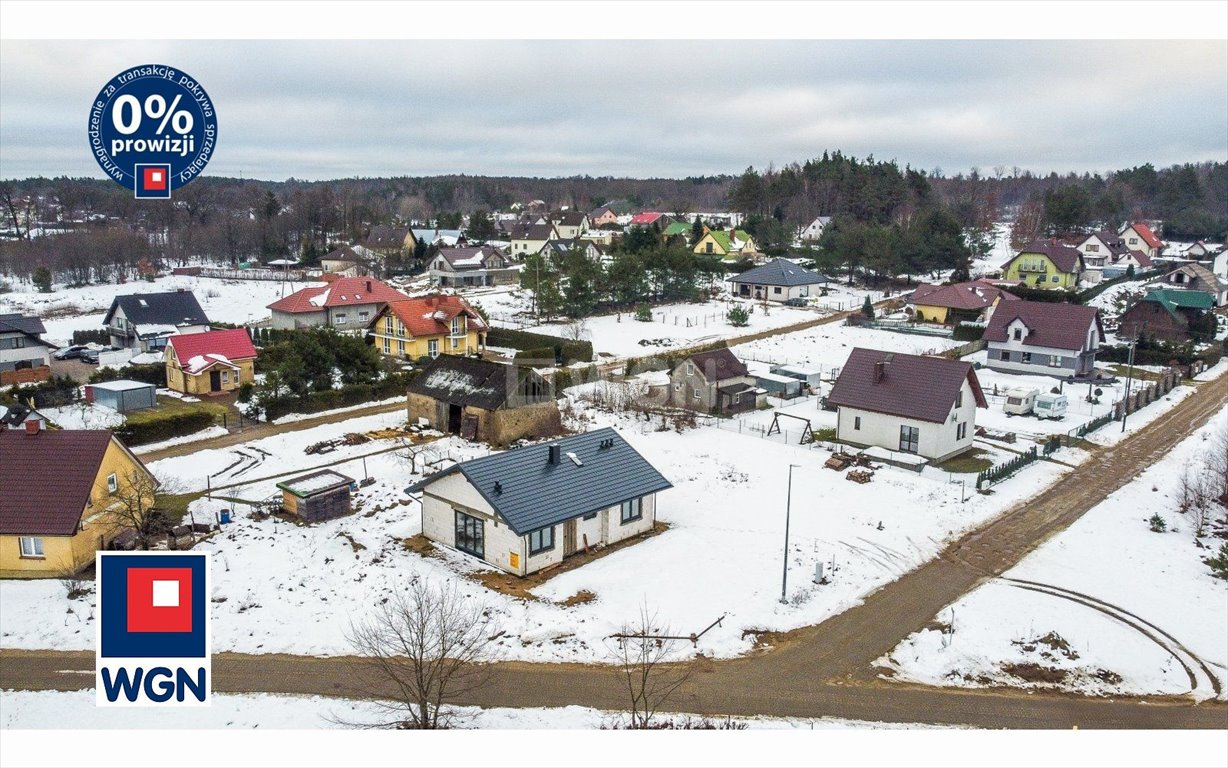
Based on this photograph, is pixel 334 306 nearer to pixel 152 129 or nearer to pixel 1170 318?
pixel 152 129

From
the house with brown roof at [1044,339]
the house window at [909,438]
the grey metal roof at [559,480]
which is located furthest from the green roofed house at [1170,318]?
the grey metal roof at [559,480]

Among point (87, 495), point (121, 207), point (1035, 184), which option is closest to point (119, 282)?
point (121, 207)

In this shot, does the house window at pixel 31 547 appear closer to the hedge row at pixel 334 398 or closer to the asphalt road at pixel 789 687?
the asphalt road at pixel 789 687

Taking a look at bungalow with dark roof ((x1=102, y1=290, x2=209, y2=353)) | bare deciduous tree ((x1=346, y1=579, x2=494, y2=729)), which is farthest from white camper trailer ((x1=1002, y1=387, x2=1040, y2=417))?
bungalow with dark roof ((x1=102, y1=290, x2=209, y2=353))

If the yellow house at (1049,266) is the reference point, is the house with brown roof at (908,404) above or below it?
below

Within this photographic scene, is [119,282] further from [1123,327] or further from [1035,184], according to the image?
[1035,184]

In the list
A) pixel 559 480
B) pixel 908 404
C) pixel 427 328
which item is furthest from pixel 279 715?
pixel 427 328
